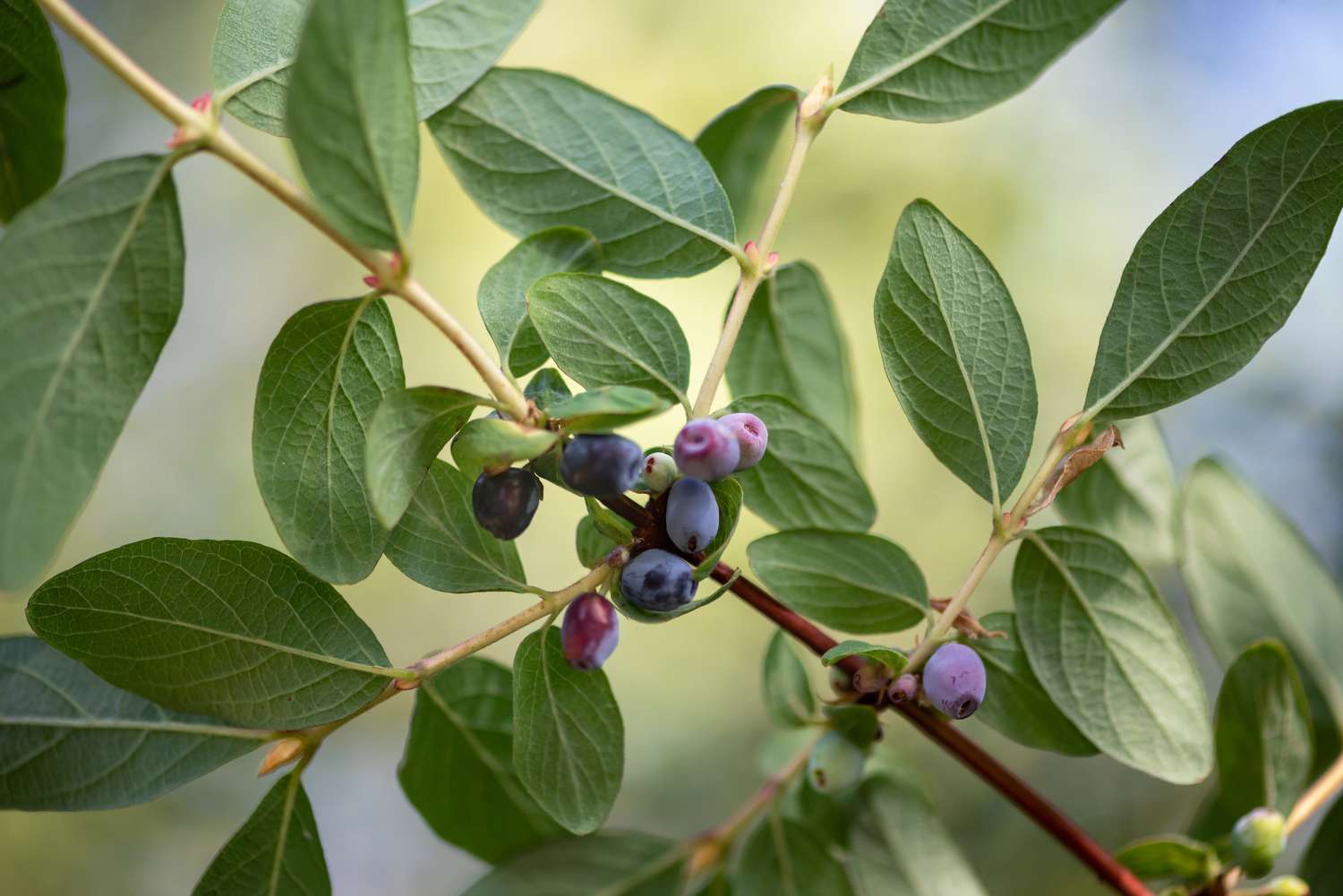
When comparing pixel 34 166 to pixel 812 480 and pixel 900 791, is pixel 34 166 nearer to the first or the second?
pixel 812 480

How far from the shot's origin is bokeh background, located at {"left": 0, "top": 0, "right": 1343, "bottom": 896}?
49.3 inches

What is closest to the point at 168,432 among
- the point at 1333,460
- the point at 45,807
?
the point at 45,807

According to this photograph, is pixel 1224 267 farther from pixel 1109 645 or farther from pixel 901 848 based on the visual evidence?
pixel 901 848

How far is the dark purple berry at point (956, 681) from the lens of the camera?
18.0 inches

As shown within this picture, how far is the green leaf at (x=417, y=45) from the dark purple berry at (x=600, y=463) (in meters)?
0.17

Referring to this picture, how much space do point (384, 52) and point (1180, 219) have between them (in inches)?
13.6

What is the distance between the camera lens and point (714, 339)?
124cm

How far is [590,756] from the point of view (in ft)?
1.51

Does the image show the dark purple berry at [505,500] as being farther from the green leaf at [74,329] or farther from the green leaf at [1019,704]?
the green leaf at [1019,704]

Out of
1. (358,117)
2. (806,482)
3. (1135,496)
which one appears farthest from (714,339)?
(358,117)

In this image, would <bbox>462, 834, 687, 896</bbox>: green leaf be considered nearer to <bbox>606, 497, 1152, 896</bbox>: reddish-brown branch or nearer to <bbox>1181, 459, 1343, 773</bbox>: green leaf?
<bbox>606, 497, 1152, 896</bbox>: reddish-brown branch

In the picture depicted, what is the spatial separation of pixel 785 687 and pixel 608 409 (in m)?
0.40

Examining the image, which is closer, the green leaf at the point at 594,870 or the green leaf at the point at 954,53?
the green leaf at the point at 954,53

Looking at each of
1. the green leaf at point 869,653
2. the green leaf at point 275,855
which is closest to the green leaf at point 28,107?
the green leaf at point 275,855
